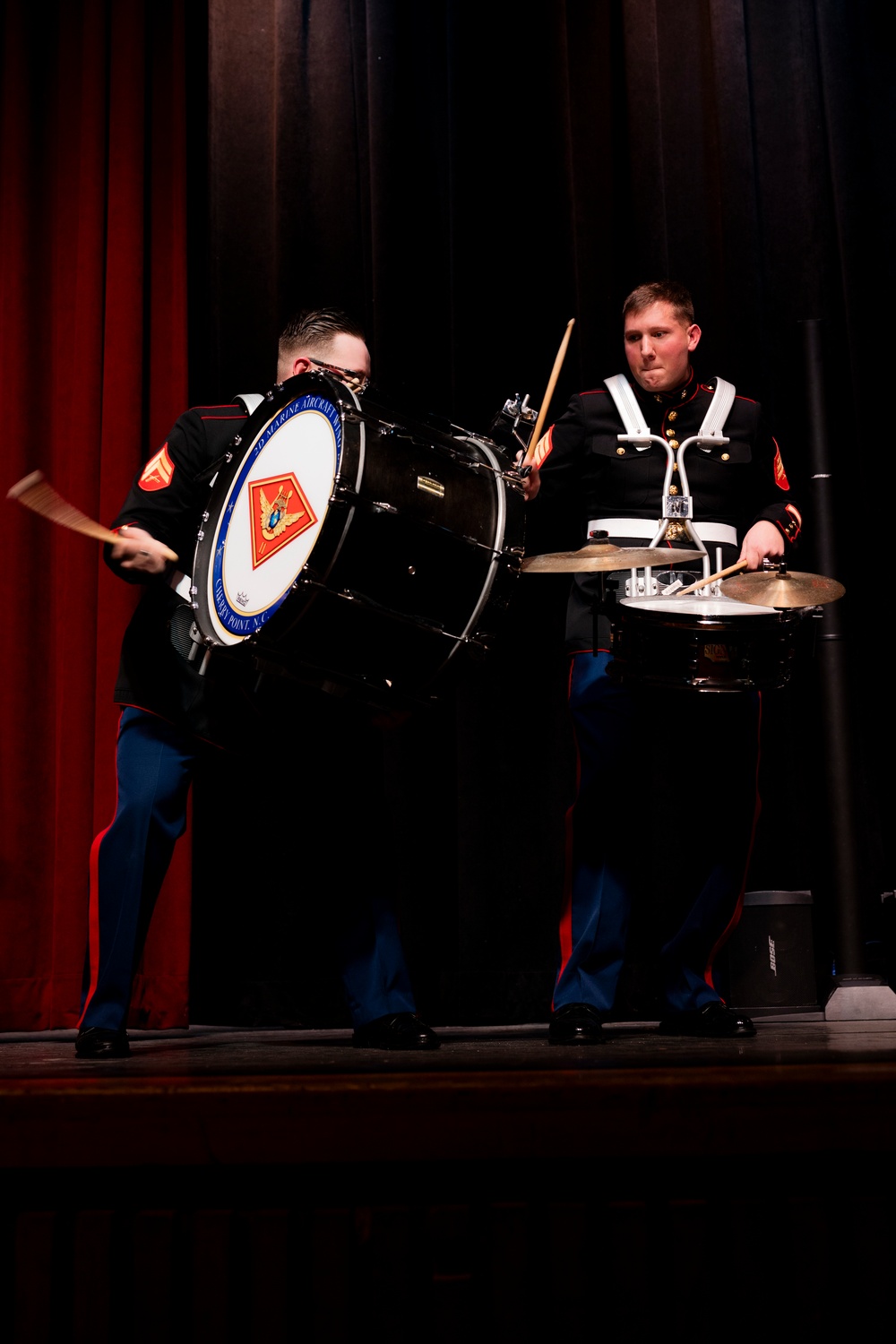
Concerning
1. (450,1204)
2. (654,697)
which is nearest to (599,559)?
(654,697)

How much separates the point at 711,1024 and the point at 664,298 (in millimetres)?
1457

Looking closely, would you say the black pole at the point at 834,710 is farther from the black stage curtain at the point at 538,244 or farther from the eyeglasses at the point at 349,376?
the eyeglasses at the point at 349,376

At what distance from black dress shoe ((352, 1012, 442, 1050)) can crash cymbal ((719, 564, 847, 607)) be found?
93 cm

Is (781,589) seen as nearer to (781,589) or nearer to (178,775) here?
(781,589)

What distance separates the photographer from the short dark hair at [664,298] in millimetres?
2426

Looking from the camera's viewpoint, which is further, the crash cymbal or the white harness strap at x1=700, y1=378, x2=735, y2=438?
the white harness strap at x1=700, y1=378, x2=735, y2=438

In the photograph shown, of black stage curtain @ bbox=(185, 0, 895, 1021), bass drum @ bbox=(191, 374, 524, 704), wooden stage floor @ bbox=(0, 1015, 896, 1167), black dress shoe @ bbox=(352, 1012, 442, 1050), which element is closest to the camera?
wooden stage floor @ bbox=(0, 1015, 896, 1167)

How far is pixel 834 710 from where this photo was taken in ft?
8.95

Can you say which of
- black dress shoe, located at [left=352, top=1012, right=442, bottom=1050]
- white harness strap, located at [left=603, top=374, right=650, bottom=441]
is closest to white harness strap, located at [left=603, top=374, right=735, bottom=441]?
white harness strap, located at [left=603, top=374, right=650, bottom=441]

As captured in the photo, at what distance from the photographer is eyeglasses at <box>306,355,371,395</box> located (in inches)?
74.4

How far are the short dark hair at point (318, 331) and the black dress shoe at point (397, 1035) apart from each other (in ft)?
4.11

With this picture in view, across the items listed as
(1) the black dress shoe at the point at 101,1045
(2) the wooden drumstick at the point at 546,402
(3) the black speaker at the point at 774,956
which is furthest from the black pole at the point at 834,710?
(1) the black dress shoe at the point at 101,1045

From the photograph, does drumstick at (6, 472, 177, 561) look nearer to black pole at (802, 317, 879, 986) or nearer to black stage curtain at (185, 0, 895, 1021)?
black stage curtain at (185, 0, 895, 1021)

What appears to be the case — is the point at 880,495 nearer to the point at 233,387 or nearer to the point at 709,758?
the point at 709,758
